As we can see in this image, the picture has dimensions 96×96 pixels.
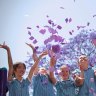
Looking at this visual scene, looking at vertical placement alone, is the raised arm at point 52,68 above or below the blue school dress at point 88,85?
above

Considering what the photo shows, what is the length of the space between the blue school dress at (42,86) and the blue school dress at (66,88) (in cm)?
22

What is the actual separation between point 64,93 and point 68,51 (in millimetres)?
6070

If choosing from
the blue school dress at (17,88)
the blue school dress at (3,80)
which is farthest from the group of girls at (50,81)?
the blue school dress at (3,80)

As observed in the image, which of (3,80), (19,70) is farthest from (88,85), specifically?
(3,80)

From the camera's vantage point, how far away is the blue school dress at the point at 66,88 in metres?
4.99

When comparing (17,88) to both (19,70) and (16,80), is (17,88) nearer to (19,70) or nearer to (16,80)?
(16,80)

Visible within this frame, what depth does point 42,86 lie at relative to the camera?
5230 mm

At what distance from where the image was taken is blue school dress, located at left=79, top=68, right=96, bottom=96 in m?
5.02

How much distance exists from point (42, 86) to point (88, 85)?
73 centimetres

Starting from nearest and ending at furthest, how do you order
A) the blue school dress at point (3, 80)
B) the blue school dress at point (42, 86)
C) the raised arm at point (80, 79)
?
the blue school dress at point (3, 80), the raised arm at point (80, 79), the blue school dress at point (42, 86)

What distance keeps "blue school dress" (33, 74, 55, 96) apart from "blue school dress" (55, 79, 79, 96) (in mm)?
218

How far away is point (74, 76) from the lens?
5023mm

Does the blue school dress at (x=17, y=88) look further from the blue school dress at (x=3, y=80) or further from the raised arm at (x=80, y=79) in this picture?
the raised arm at (x=80, y=79)

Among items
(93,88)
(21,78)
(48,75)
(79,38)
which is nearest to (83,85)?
(93,88)
